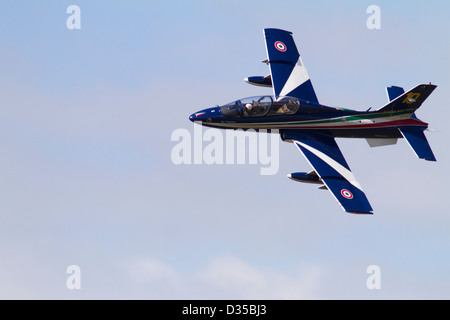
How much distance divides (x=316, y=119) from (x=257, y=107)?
3446 millimetres

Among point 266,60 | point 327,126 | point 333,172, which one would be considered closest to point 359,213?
point 333,172

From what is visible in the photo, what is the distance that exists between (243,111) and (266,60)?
15.9 ft

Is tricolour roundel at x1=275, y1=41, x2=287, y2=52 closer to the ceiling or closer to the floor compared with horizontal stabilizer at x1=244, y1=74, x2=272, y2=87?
closer to the ceiling

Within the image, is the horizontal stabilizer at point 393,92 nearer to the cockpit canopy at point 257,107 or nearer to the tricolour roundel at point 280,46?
the cockpit canopy at point 257,107

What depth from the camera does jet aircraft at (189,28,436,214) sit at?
4994 centimetres

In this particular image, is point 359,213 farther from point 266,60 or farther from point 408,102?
point 266,60

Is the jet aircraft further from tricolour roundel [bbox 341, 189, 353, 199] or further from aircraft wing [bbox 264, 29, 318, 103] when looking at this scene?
tricolour roundel [bbox 341, 189, 353, 199]

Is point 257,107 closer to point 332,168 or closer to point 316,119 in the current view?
point 316,119

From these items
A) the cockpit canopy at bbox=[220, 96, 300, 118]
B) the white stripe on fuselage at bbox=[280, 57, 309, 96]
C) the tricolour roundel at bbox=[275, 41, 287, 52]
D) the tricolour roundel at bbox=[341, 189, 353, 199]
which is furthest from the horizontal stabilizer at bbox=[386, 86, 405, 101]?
the tricolour roundel at bbox=[341, 189, 353, 199]

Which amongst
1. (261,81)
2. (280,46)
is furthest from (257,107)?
(280,46)

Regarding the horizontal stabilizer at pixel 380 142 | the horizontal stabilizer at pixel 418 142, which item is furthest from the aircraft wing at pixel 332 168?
the horizontal stabilizer at pixel 418 142

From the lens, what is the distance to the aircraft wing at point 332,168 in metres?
46.3

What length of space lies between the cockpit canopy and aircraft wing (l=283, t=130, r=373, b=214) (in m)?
1.28

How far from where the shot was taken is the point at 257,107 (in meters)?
50.3
